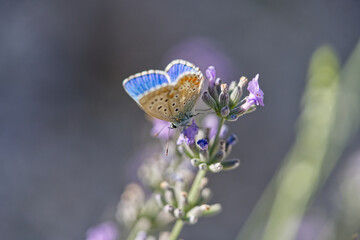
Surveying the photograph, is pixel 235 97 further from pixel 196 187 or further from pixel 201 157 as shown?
pixel 196 187

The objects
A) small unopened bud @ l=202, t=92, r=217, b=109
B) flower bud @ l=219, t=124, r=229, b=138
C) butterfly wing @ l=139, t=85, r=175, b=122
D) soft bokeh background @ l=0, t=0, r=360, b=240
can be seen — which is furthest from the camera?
soft bokeh background @ l=0, t=0, r=360, b=240

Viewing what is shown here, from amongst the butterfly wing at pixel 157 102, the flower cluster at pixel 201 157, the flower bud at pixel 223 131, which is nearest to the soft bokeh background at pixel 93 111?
the flower cluster at pixel 201 157

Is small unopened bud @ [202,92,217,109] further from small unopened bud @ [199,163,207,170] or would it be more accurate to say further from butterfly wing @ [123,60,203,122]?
small unopened bud @ [199,163,207,170]

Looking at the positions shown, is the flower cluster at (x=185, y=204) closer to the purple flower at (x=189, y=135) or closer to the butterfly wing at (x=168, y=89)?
the purple flower at (x=189, y=135)

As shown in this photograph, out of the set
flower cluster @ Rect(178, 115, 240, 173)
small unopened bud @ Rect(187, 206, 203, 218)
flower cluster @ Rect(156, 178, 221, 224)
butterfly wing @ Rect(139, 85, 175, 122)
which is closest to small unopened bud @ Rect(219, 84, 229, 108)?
flower cluster @ Rect(178, 115, 240, 173)

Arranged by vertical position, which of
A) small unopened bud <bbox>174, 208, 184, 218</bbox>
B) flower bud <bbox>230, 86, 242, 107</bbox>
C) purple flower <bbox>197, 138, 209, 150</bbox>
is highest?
flower bud <bbox>230, 86, 242, 107</bbox>

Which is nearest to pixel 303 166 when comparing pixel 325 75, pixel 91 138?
pixel 325 75
